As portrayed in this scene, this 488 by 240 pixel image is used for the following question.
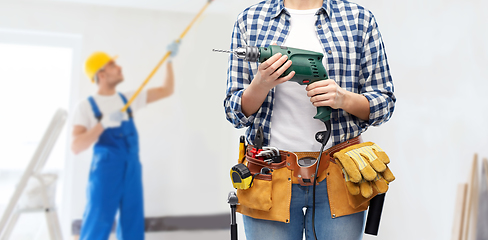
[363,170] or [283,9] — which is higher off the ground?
A: [283,9]

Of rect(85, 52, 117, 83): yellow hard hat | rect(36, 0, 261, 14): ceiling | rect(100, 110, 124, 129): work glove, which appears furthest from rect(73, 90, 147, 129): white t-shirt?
rect(36, 0, 261, 14): ceiling

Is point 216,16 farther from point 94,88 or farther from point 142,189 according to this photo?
point 142,189

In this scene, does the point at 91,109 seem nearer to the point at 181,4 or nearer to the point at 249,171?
the point at 181,4

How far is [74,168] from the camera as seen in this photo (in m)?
1.78

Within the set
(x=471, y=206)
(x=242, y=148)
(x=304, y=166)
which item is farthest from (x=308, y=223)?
(x=471, y=206)

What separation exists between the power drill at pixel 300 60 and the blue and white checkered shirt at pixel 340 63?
5 centimetres

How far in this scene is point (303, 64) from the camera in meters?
0.65

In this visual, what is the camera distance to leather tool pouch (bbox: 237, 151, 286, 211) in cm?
66

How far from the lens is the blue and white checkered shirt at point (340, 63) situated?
0.69 meters

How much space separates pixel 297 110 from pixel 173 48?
4.48 ft

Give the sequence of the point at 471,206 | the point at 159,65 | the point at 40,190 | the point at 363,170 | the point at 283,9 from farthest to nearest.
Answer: the point at 159,65 < the point at 40,190 < the point at 471,206 < the point at 283,9 < the point at 363,170

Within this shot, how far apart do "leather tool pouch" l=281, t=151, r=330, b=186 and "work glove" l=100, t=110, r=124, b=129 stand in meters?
1.40

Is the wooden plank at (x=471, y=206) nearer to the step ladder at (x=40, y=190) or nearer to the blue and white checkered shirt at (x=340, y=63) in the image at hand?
the blue and white checkered shirt at (x=340, y=63)

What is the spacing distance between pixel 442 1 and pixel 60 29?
190 centimetres
